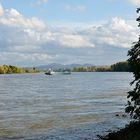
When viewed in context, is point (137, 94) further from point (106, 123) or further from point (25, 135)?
point (106, 123)

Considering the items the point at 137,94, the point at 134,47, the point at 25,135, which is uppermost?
the point at 134,47

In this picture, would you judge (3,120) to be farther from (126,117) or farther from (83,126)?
(126,117)

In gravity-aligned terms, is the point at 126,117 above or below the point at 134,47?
below

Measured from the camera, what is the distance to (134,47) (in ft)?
69.3

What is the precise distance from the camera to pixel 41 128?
34219 millimetres

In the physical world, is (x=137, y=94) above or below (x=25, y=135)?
above

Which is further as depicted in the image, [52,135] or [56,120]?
[56,120]

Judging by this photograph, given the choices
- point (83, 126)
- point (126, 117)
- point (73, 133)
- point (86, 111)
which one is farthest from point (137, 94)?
point (86, 111)

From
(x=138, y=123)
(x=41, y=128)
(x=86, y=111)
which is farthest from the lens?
(x=86, y=111)

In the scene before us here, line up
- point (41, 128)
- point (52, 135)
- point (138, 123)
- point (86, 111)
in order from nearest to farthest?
point (138, 123) → point (52, 135) → point (41, 128) → point (86, 111)

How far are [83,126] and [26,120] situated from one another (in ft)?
22.4

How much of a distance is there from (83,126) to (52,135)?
15.8 feet

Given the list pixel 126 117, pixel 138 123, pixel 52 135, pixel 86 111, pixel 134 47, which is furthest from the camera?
pixel 86 111

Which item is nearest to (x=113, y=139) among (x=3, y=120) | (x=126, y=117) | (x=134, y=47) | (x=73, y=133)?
(x=134, y=47)
